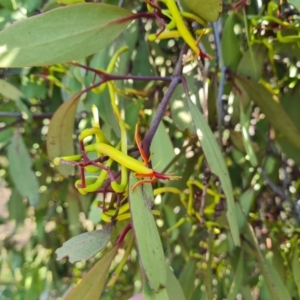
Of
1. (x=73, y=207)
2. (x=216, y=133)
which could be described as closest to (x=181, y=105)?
(x=216, y=133)

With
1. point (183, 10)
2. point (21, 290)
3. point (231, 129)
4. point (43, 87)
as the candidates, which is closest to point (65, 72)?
point (43, 87)

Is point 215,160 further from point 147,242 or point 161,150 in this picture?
point 161,150

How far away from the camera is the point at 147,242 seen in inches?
11.3

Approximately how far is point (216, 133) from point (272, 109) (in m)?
0.27

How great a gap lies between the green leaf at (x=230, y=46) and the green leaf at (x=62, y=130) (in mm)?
191

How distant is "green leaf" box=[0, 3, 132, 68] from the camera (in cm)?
34

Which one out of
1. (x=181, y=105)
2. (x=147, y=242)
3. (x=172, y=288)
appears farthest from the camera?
(x=181, y=105)

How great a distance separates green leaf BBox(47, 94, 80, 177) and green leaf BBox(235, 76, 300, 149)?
0.66ft

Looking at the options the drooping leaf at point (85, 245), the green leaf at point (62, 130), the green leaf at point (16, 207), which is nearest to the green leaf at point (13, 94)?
the green leaf at point (62, 130)

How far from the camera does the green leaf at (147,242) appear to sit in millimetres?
282

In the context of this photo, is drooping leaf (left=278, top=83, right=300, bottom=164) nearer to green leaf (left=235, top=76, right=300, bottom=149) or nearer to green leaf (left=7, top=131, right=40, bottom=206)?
green leaf (left=235, top=76, right=300, bottom=149)

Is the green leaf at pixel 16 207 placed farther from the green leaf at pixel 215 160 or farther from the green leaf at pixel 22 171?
the green leaf at pixel 215 160

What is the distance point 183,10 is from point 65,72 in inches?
15.3

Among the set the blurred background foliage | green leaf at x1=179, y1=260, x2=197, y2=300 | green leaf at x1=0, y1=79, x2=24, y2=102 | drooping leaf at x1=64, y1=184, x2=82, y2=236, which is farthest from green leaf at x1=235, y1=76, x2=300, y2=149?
drooping leaf at x1=64, y1=184, x2=82, y2=236
